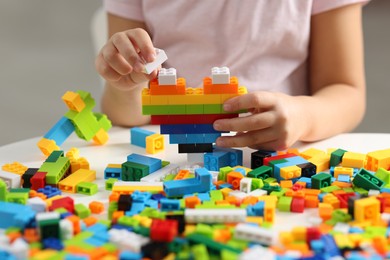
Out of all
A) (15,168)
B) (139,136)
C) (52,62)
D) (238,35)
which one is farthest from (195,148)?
(52,62)

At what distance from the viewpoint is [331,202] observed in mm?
697

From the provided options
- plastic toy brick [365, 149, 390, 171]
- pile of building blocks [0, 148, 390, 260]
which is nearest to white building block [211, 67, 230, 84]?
pile of building blocks [0, 148, 390, 260]

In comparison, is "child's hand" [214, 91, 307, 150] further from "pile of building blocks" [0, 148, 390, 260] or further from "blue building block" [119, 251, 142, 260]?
"blue building block" [119, 251, 142, 260]

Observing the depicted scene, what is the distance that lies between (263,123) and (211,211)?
24 cm

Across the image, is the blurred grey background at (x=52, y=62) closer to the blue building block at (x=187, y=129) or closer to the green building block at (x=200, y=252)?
the blue building block at (x=187, y=129)

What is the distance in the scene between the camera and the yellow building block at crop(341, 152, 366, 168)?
2.72ft

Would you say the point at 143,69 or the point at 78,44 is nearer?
the point at 143,69

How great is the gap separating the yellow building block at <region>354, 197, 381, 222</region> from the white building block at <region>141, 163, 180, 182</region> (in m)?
0.25

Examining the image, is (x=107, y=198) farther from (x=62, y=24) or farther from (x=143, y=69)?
(x=62, y=24)

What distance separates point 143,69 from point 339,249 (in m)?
0.38

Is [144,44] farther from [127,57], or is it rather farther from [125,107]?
[125,107]

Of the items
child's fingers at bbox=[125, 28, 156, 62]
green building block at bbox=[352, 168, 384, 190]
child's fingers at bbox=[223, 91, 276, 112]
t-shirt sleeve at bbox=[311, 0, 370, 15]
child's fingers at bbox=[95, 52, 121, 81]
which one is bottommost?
green building block at bbox=[352, 168, 384, 190]

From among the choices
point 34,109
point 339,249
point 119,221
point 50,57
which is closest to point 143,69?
point 119,221

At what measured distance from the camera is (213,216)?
2.10 ft
